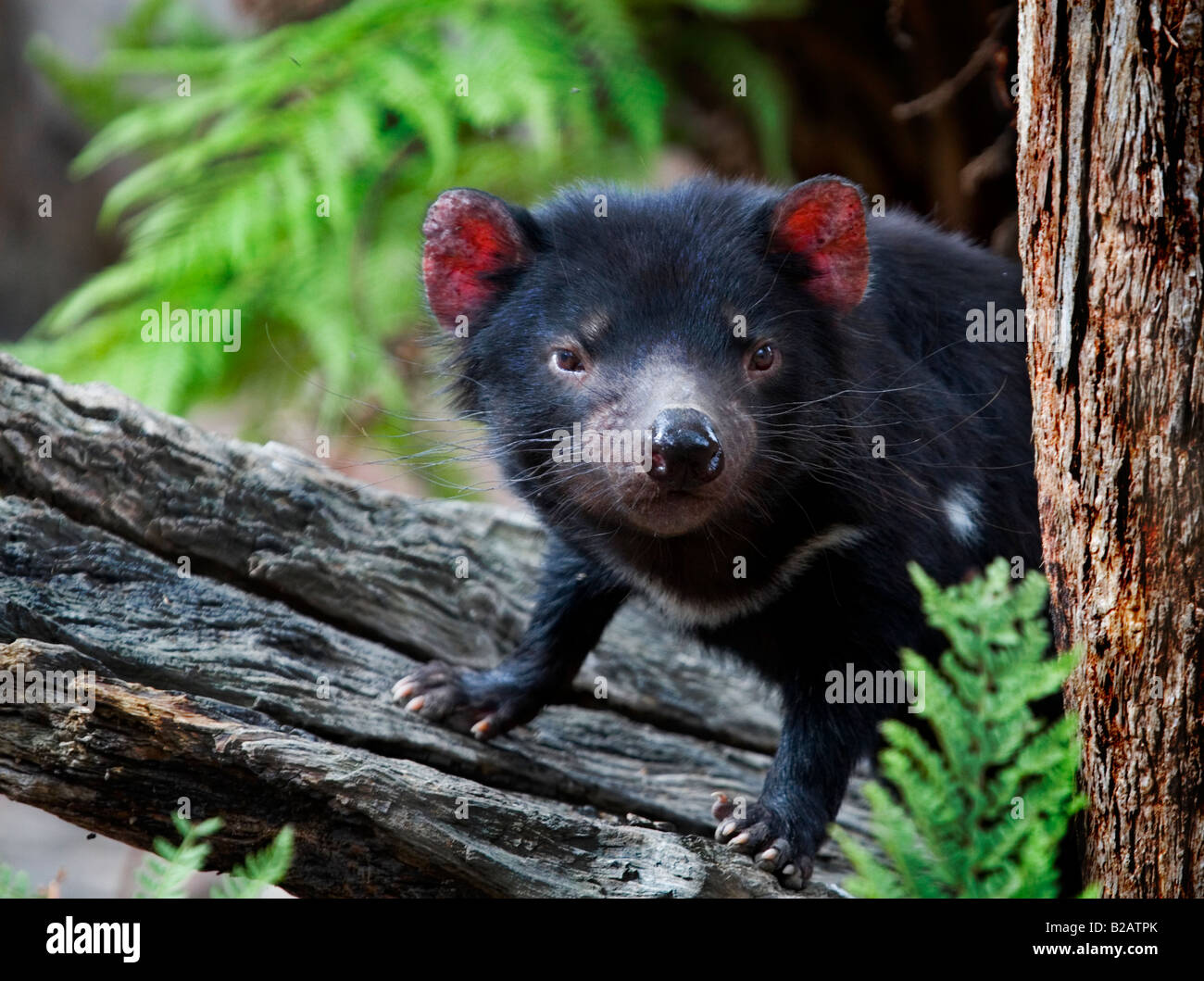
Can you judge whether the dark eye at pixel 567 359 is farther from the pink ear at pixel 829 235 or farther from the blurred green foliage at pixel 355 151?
the blurred green foliage at pixel 355 151

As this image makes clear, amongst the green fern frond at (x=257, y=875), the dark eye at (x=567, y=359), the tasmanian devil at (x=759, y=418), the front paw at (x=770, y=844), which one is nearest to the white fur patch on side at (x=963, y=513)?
the tasmanian devil at (x=759, y=418)

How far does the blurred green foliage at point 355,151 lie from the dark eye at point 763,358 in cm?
266

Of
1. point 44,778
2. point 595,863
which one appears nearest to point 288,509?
point 44,778

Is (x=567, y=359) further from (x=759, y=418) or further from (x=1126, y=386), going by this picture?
(x=1126, y=386)

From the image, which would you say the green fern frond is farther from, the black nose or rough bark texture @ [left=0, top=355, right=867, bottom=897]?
the black nose

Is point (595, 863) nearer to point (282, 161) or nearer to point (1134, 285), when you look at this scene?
point (1134, 285)

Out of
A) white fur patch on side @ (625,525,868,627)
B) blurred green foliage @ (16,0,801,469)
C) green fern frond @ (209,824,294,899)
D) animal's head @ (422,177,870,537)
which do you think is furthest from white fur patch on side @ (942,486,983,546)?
blurred green foliage @ (16,0,801,469)

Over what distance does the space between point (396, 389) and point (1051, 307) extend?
13.2ft

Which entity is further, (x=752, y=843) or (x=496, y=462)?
(x=496, y=462)

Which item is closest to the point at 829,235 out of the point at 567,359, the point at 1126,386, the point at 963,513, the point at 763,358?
the point at 763,358

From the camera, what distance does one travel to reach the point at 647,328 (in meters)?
2.79

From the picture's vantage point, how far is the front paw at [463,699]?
3.29 metres

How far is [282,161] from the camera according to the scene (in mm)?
5586

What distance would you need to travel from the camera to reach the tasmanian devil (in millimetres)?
2805
